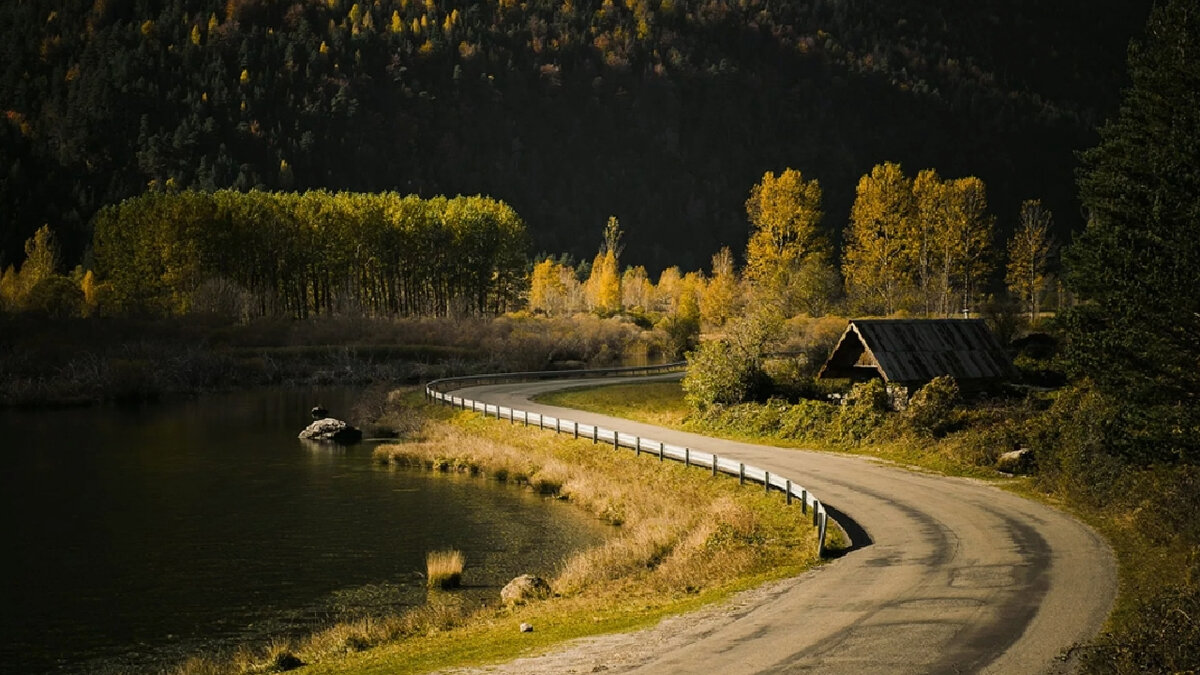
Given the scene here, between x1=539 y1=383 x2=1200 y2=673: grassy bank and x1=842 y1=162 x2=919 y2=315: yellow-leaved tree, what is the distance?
4154cm

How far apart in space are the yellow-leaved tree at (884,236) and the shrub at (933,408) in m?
51.8

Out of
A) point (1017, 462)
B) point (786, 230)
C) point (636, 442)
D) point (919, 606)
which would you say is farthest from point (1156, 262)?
point (786, 230)

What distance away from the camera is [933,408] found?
144 ft

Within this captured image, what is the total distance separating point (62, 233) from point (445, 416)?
546ft

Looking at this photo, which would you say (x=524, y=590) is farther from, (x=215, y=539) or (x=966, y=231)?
(x=966, y=231)

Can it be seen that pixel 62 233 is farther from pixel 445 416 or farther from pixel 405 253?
pixel 445 416

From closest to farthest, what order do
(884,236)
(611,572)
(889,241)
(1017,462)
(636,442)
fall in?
1. (611,572)
2. (1017,462)
3. (636,442)
4. (889,241)
5. (884,236)

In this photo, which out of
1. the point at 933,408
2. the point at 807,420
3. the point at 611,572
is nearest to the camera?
the point at 611,572

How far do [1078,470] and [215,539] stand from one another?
28.8 m

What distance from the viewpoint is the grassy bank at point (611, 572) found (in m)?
22.1

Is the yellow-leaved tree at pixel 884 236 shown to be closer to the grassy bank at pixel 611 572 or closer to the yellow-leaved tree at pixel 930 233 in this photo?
the yellow-leaved tree at pixel 930 233

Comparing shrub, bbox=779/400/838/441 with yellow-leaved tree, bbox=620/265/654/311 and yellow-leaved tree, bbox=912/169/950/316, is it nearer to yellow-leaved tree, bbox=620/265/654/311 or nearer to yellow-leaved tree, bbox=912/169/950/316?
yellow-leaved tree, bbox=912/169/950/316

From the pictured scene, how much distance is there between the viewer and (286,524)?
129 ft

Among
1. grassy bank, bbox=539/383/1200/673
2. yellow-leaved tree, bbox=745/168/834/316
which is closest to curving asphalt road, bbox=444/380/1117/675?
grassy bank, bbox=539/383/1200/673
